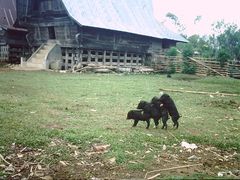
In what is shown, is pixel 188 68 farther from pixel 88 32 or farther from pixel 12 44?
pixel 12 44

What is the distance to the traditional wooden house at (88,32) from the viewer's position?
25.2 metres

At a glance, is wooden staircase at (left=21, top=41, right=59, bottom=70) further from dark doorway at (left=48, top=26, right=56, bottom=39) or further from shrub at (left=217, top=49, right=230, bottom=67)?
shrub at (left=217, top=49, right=230, bottom=67)

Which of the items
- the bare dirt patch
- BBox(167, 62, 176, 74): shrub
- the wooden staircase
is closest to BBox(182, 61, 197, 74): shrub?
BBox(167, 62, 176, 74): shrub

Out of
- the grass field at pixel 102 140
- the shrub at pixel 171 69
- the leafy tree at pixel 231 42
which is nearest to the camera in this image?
the grass field at pixel 102 140

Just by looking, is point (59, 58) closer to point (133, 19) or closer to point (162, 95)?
point (133, 19)

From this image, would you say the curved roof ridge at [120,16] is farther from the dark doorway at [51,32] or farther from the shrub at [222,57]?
the shrub at [222,57]

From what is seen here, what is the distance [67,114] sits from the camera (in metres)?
8.47

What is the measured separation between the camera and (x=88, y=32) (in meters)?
25.7

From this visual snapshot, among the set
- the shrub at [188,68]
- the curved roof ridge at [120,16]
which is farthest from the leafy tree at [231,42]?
the shrub at [188,68]

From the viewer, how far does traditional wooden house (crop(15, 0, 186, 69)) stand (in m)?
25.2

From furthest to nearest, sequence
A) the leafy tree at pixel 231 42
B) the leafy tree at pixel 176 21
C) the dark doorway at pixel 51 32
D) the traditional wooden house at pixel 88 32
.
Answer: the leafy tree at pixel 176 21 → the leafy tree at pixel 231 42 → the dark doorway at pixel 51 32 → the traditional wooden house at pixel 88 32

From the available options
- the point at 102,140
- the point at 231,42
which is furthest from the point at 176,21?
the point at 102,140

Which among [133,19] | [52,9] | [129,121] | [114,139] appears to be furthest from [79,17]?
[114,139]

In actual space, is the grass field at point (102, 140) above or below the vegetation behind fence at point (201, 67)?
below
